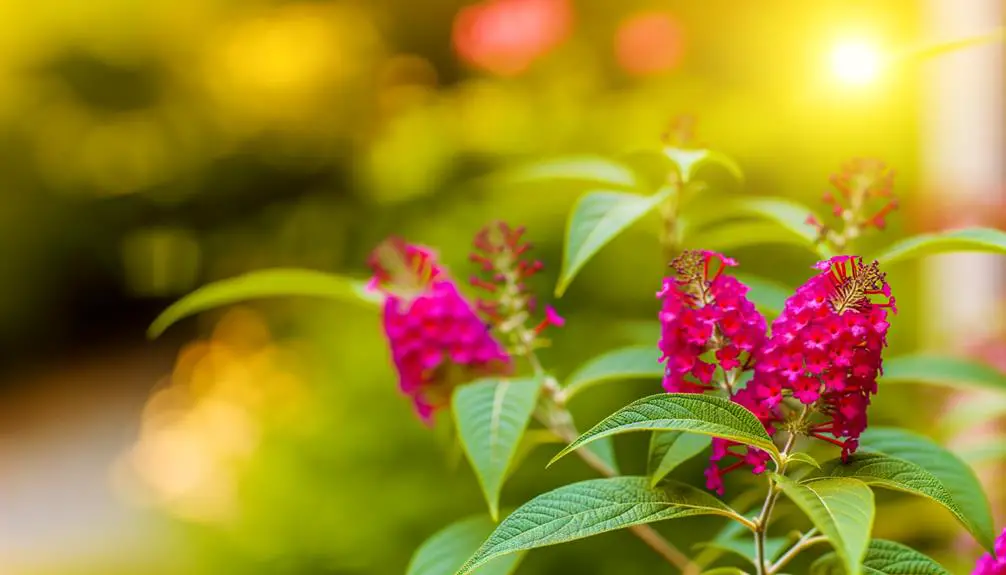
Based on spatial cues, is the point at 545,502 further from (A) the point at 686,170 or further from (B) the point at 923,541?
(B) the point at 923,541

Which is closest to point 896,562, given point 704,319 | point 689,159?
point 704,319

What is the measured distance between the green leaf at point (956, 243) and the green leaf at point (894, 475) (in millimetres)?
129

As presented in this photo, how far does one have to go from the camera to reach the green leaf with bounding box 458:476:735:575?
475 millimetres

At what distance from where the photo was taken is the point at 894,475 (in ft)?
1.66

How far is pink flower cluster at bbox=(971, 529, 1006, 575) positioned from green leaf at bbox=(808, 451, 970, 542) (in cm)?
8

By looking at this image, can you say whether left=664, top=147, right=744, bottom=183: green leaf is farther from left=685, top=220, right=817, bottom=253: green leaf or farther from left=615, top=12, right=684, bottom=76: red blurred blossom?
left=615, top=12, right=684, bottom=76: red blurred blossom

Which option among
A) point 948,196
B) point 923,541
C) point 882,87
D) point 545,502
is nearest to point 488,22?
point 882,87

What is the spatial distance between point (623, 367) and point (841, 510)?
0.27 m

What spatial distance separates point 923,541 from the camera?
1730 millimetres

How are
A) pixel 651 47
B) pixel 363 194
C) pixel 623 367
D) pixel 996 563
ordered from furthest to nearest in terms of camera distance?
pixel 363 194, pixel 651 47, pixel 623 367, pixel 996 563

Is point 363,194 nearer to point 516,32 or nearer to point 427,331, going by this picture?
point 516,32

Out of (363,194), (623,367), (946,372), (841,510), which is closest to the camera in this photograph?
(841,510)

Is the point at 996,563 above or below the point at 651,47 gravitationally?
below

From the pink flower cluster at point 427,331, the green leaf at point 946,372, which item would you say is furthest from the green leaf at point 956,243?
the pink flower cluster at point 427,331
